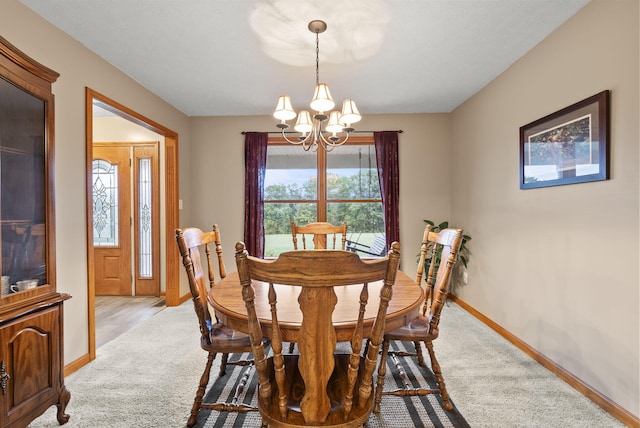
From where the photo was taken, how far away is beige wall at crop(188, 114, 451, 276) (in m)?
4.36

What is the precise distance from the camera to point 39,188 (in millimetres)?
1725

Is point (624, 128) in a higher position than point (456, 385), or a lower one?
higher

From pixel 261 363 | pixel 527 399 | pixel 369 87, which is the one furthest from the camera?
pixel 369 87

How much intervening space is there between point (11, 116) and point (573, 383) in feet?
11.7

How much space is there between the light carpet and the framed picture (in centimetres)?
136

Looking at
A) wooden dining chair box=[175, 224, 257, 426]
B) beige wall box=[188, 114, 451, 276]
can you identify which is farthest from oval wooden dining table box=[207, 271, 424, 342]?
beige wall box=[188, 114, 451, 276]

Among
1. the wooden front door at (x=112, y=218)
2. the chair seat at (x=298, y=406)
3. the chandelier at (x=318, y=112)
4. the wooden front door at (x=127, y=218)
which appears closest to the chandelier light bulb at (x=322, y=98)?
the chandelier at (x=318, y=112)

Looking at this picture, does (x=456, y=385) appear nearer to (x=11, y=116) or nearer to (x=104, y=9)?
(x=11, y=116)

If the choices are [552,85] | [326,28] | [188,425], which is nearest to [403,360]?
[188,425]

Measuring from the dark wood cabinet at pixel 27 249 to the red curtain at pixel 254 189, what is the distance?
2597 millimetres

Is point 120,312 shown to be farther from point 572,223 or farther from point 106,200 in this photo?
point 572,223

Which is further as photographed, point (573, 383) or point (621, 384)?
point (573, 383)

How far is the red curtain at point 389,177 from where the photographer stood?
4.30 metres

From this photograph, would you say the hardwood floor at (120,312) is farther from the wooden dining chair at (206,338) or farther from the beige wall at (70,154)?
the wooden dining chair at (206,338)
